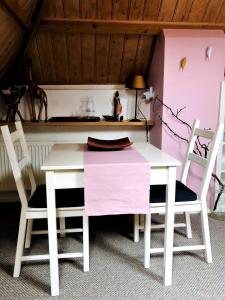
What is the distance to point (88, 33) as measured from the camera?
2.65m

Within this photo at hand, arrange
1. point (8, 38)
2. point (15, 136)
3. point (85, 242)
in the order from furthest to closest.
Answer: point (8, 38) → point (15, 136) → point (85, 242)

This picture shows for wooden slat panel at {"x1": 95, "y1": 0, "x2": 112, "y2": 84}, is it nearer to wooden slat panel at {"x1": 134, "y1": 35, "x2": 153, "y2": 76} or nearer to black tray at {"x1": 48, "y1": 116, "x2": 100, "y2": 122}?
wooden slat panel at {"x1": 134, "y1": 35, "x2": 153, "y2": 76}

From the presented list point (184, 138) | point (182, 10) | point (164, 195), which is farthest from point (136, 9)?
point (164, 195)

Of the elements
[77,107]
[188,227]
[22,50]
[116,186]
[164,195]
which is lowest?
[188,227]

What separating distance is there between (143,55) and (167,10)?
1.78 feet

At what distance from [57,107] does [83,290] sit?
2016 mm

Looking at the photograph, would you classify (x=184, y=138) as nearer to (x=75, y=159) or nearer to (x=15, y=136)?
(x=75, y=159)

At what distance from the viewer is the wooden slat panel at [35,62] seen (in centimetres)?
274

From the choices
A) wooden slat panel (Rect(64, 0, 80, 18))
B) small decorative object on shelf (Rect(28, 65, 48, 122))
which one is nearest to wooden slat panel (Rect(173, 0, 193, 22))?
wooden slat panel (Rect(64, 0, 80, 18))

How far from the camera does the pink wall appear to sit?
2.65 metres

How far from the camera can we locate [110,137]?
326cm

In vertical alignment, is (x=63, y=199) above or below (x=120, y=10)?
below

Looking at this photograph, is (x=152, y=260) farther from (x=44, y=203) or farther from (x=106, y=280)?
(x=44, y=203)

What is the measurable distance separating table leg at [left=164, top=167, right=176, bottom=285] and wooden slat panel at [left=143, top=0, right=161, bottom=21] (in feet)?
5.16
